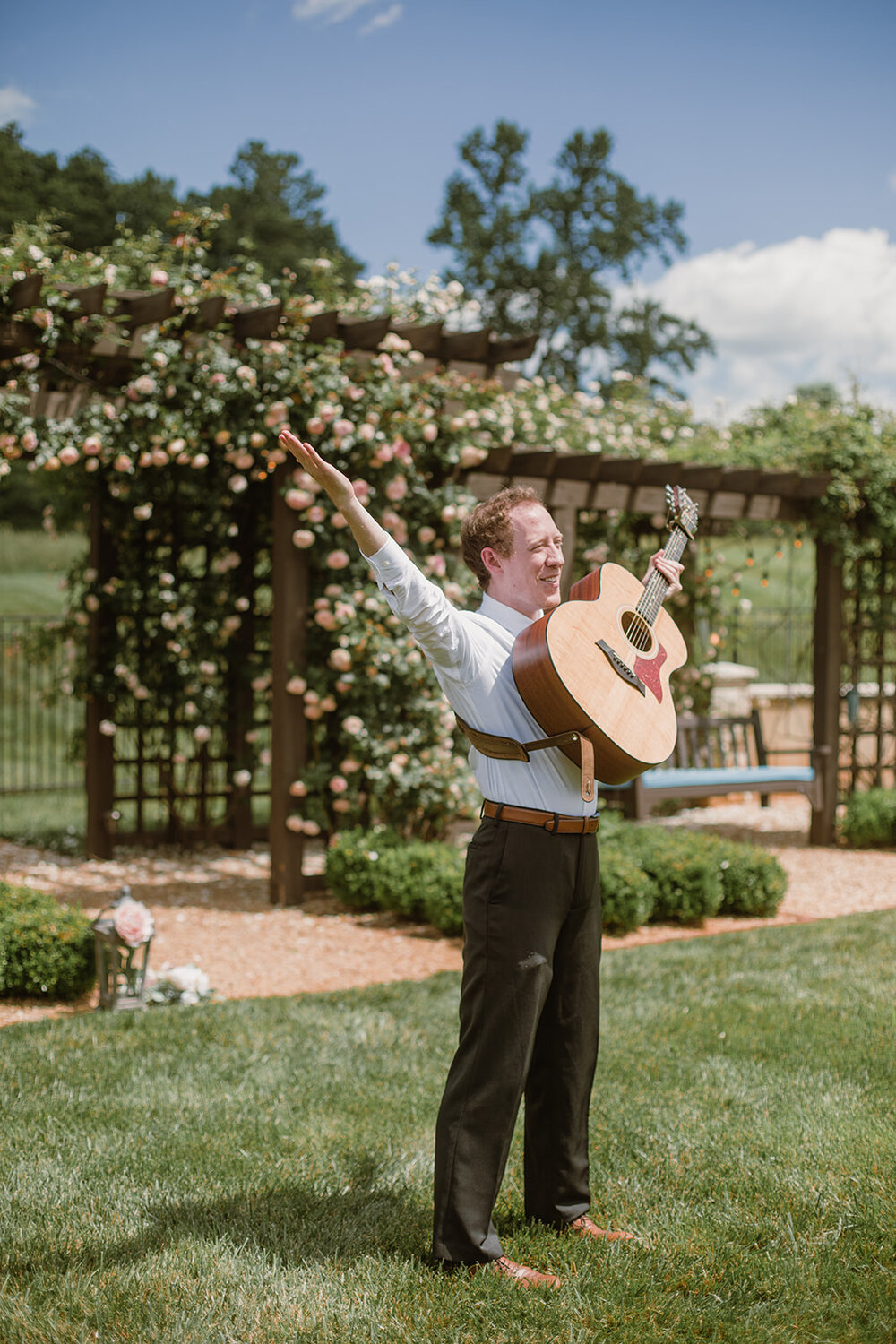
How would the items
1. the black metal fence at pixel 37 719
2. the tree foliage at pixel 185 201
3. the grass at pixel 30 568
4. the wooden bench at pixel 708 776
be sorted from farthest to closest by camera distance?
1. the tree foliage at pixel 185 201
2. the grass at pixel 30 568
3. the black metal fence at pixel 37 719
4. the wooden bench at pixel 708 776

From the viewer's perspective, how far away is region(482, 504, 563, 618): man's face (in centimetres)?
235

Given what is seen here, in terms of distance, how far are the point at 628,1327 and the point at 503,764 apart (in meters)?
1.13

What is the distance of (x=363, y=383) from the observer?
20.6 feet

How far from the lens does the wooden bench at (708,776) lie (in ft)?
24.9

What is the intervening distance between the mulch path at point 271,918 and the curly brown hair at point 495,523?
2.90m

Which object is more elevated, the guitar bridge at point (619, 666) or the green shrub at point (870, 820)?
the guitar bridge at point (619, 666)

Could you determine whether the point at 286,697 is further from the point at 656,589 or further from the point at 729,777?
the point at 656,589

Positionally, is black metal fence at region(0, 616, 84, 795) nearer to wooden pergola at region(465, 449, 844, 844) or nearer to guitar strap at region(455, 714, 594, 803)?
wooden pergola at region(465, 449, 844, 844)

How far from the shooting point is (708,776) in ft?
25.6

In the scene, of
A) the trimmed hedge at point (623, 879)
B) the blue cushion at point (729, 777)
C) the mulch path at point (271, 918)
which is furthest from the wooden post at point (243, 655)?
the blue cushion at point (729, 777)

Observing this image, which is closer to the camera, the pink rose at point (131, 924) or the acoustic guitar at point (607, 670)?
the acoustic guitar at point (607, 670)

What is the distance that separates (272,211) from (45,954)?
2834cm

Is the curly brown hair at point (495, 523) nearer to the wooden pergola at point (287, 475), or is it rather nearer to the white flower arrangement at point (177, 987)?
the white flower arrangement at point (177, 987)

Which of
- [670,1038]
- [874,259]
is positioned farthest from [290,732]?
[874,259]
